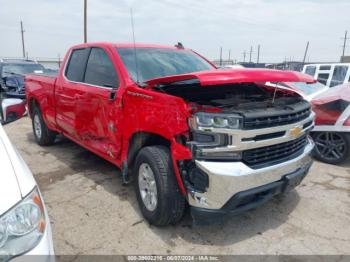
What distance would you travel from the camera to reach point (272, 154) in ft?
9.14

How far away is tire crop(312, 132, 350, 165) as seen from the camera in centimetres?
488

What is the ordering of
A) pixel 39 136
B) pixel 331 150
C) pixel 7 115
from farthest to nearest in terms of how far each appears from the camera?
pixel 39 136, pixel 331 150, pixel 7 115

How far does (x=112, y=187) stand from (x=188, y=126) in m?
1.89

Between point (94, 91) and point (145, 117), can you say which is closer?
point (145, 117)

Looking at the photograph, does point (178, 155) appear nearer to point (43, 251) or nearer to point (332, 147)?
point (43, 251)

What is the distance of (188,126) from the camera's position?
8.29 ft

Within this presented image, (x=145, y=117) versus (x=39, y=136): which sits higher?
(x=145, y=117)

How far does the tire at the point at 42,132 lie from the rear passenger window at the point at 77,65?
1.59 metres

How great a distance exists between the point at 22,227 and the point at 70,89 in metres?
3.18

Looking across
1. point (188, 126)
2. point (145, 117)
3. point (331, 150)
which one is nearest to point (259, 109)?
point (188, 126)

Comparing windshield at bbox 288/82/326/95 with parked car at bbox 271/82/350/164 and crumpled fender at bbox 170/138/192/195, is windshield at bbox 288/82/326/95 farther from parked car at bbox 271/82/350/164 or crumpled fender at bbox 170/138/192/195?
crumpled fender at bbox 170/138/192/195

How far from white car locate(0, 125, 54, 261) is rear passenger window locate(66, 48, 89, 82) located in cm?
283

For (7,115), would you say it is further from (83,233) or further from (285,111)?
(285,111)

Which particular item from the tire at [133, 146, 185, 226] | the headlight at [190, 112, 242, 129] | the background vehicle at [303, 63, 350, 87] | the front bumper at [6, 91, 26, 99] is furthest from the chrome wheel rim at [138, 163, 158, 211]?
the background vehicle at [303, 63, 350, 87]
